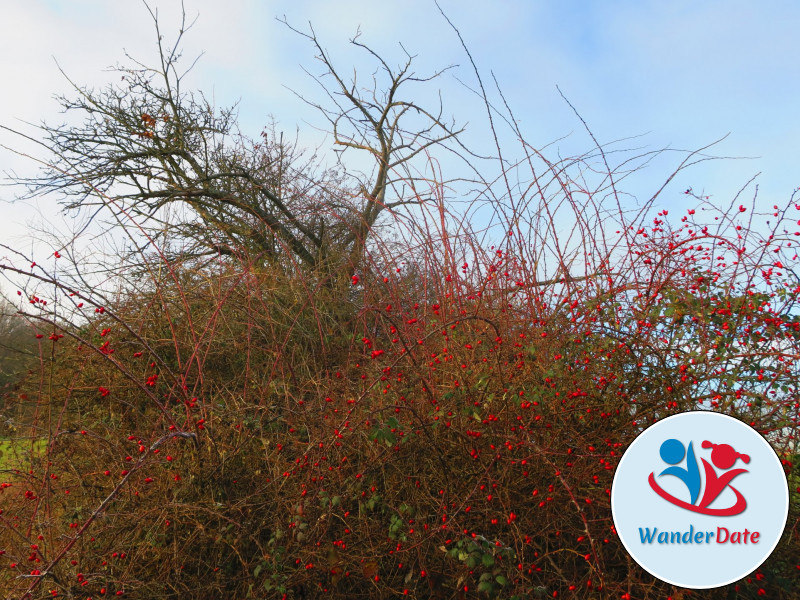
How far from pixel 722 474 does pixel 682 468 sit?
148 mm

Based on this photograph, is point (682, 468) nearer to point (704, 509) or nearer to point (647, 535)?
point (704, 509)

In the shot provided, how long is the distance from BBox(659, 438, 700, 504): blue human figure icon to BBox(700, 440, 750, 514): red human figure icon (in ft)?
0.12

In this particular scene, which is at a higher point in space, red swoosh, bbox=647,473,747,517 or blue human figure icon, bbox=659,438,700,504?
blue human figure icon, bbox=659,438,700,504

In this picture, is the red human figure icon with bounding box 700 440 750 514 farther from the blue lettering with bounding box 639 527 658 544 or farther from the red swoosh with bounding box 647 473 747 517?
the blue lettering with bounding box 639 527 658 544

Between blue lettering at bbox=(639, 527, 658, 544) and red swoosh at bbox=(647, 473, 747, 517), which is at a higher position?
red swoosh at bbox=(647, 473, 747, 517)

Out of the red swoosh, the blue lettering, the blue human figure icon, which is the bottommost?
the blue lettering

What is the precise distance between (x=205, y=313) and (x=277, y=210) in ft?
8.49

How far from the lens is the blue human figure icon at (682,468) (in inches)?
94.3

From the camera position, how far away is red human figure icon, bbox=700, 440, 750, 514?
2.38 meters

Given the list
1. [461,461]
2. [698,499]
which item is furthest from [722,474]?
[461,461]

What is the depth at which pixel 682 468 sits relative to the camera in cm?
244

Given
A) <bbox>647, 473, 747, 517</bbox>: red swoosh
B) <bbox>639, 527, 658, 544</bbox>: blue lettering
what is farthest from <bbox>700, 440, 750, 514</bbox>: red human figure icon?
<bbox>639, 527, 658, 544</bbox>: blue lettering

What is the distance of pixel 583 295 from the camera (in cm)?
336

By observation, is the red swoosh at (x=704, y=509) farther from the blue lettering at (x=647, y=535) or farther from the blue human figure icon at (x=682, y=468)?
the blue lettering at (x=647, y=535)
